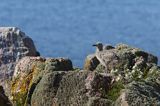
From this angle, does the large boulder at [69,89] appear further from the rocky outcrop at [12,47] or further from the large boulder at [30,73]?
the rocky outcrop at [12,47]

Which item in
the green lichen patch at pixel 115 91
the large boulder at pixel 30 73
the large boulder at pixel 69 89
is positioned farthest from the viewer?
the large boulder at pixel 30 73

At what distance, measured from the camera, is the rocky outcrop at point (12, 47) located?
27969 millimetres

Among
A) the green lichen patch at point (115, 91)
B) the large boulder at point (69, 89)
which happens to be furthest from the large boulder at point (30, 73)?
the green lichen patch at point (115, 91)

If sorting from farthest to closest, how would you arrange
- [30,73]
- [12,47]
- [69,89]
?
[12,47] → [30,73] → [69,89]

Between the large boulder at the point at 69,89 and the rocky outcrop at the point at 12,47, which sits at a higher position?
the rocky outcrop at the point at 12,47

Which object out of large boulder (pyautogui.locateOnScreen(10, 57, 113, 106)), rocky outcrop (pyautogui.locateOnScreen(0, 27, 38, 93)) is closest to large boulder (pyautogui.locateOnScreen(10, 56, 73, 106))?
large boulder (pyautogui.locateOnScreen(10, 57, 113, 106))

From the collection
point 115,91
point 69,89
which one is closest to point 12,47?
point 69,89

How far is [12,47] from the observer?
28188 mm

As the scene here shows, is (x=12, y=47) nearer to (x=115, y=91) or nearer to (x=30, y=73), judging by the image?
(x=30, y=73)

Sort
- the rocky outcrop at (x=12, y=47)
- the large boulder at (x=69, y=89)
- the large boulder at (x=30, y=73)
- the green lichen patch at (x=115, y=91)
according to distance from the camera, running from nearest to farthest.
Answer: the green lichen patch at (x=115, y=91), the large boulder at (x=69, y=89), the large boulder at (x=30, y=73), the rocky outcrop at (x=12, y=47)

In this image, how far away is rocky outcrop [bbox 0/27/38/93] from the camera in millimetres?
27969

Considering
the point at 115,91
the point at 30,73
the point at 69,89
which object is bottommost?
the point at 115,91

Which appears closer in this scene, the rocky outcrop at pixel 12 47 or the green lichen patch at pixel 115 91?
the green lichen patch at pixel 115 91

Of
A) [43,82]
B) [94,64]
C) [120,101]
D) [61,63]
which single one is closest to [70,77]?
[43,82]
